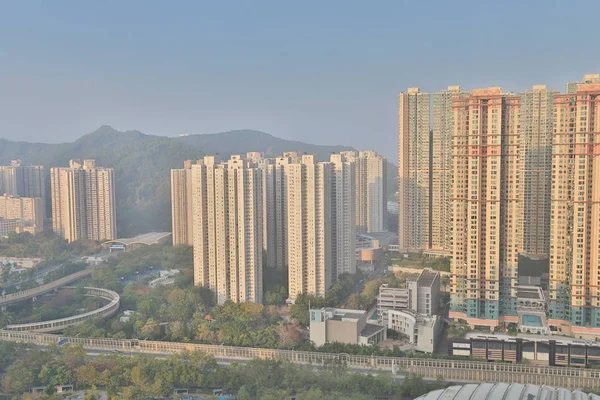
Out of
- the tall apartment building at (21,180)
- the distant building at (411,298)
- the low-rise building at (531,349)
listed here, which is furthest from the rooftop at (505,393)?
the tall apartment building at (21,180)

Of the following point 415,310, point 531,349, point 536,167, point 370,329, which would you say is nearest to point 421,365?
point 370,329

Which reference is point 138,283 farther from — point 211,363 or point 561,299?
point 561,299

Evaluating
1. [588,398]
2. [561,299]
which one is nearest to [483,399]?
[588,398]

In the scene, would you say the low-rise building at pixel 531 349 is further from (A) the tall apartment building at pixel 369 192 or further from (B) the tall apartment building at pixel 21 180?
(B) the tall apartment building at pixel 21 180

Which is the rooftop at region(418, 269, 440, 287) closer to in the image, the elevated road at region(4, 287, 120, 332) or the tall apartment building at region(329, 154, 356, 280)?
the tall apartment building at region(329, 154, 356, 280)

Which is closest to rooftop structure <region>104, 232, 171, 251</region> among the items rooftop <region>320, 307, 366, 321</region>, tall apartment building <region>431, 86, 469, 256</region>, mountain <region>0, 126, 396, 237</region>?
mountain <region>0, 126, 396, 237</region>

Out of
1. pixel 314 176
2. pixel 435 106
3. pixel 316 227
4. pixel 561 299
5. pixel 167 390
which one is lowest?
pixel 167 390
